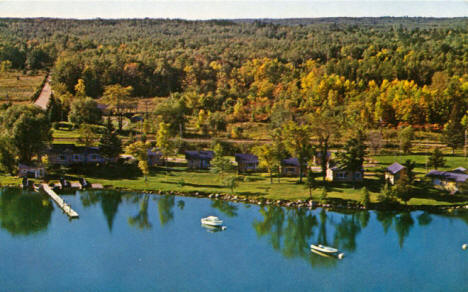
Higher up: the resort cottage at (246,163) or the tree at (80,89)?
the tree at (80,89)

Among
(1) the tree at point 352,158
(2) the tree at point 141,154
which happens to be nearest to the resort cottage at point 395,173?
(1) the tree at point 352,158

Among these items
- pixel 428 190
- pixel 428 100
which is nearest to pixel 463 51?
pixel 428 100

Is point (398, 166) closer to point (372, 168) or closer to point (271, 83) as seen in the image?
point (372, 168)

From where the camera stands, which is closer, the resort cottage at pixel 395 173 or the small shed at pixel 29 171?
the resort cottage at pixel 395 173

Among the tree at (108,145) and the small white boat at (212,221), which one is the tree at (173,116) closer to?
the tree at (108,145)

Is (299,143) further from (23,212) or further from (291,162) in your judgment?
(23,212)
